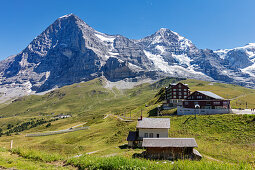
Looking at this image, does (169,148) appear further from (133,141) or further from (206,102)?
(206,102)

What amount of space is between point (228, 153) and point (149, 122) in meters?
23.3

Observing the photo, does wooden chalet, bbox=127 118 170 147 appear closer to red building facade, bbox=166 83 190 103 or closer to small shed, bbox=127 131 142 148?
small shed, bbox=127 131 142 148

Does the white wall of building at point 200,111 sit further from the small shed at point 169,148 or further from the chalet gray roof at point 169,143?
the small shed at point 169,148

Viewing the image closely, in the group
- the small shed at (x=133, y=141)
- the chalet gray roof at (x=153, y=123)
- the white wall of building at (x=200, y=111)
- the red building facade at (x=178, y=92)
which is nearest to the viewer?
the small shed at (x=133, y=141)

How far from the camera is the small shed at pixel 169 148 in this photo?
3591 cm

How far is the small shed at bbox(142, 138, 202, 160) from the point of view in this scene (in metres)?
35.9

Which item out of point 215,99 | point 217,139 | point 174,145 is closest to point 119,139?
point 174,145

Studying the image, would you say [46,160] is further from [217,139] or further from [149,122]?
[217,139]

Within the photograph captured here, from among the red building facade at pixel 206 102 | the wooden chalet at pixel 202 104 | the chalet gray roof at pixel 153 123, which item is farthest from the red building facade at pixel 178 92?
the chalet gray roof at pixel 153 123

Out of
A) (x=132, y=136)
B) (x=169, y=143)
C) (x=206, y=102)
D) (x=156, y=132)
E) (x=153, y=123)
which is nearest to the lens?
(x=169, y=143)

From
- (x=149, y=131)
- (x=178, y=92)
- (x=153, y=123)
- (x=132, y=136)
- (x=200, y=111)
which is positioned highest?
(x=178, y=92)

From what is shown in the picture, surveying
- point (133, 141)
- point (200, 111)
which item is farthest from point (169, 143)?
point (200, 111)

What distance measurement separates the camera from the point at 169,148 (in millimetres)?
36531

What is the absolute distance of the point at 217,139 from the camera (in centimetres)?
5078
